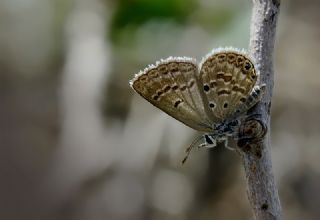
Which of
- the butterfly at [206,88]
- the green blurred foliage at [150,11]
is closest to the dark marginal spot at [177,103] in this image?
the butterfly at [206,88]

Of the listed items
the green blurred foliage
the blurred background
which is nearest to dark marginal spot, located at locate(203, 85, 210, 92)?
the blurred background

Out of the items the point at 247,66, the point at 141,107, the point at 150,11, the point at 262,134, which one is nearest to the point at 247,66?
the point at 247,66

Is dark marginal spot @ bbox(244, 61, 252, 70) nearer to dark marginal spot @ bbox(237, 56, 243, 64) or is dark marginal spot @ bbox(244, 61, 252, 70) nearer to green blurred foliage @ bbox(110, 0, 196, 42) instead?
dark marginal spot @ bbox(237, 56, 243, 64)

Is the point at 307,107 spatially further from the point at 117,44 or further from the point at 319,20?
the point at 117,44

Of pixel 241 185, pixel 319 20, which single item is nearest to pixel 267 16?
pixel 241 185

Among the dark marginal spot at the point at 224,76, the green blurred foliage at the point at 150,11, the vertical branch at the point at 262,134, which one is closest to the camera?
the vertical branch at the point at 262,134

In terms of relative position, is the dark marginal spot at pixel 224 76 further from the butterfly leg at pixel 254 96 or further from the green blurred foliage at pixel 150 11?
the green blurred foliage at pixel 150 11
